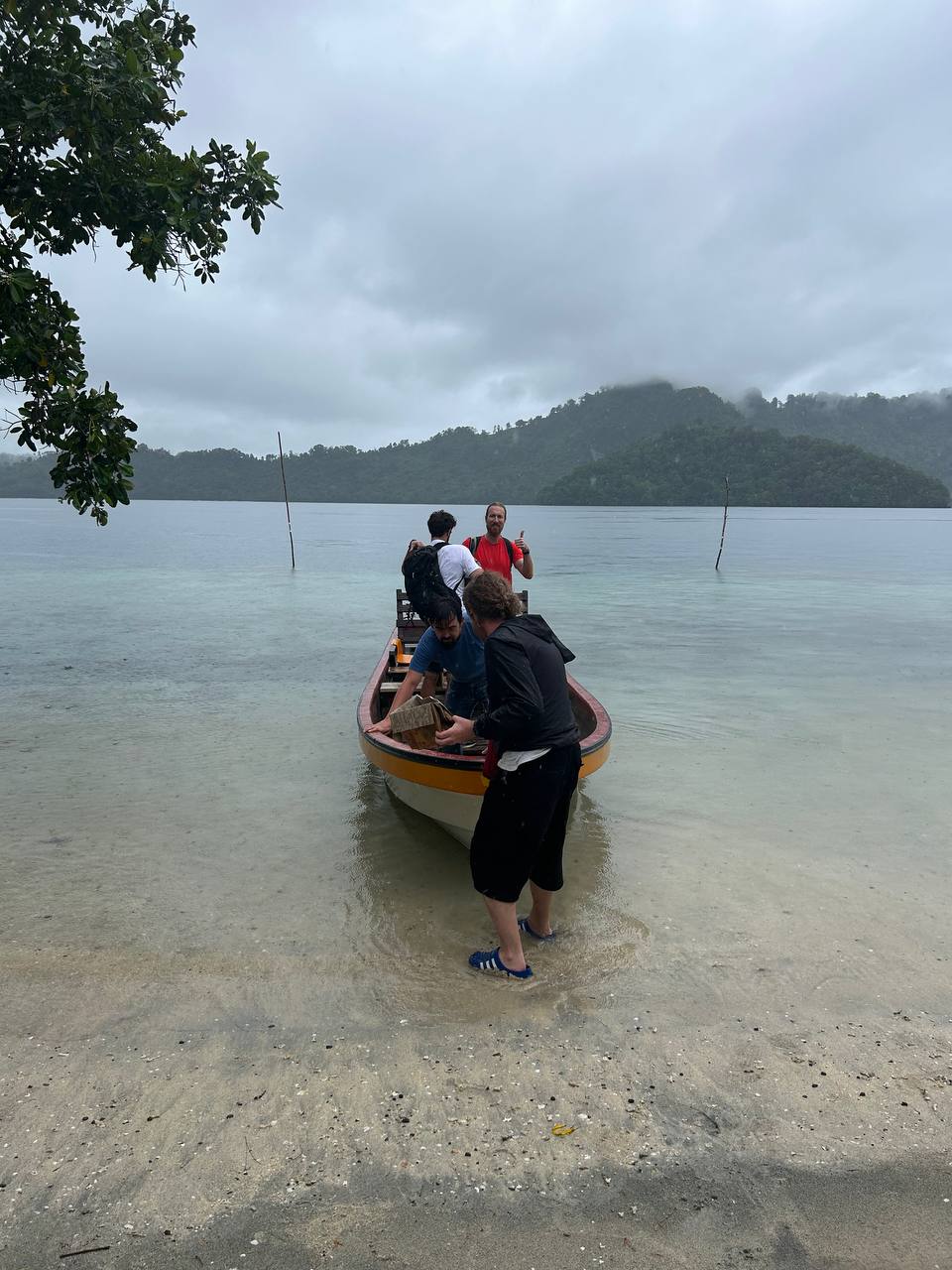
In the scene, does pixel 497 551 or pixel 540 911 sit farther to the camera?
pixel 497 551

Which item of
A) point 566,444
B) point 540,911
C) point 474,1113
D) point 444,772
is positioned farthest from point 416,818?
point 566,444

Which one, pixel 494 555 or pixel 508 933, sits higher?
pixel 494 555

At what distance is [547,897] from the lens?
468 centimetres

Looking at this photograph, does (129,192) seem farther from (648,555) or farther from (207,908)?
(648,555)

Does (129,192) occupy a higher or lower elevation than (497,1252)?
higher

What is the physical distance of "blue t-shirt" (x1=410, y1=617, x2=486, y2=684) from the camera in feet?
17.2

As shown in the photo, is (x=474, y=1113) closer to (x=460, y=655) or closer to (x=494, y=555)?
(x=460, y=655)

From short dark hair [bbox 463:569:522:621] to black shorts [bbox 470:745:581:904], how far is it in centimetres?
70

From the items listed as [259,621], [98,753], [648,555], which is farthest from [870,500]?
[98,753]

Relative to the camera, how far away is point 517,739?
3.85 meters

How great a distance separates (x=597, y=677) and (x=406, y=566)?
8158mm

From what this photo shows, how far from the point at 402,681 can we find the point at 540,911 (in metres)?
4.54

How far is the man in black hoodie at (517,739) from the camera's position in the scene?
3748mm

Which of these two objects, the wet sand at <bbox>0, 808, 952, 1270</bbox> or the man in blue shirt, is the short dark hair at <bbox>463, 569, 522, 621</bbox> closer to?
the man in blue shirt
